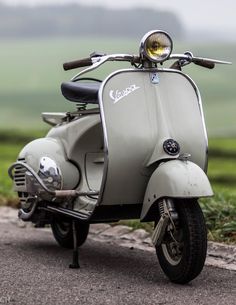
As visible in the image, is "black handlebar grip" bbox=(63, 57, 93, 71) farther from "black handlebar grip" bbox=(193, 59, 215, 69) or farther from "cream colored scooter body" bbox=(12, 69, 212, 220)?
"black handlebar grip" bbox=(193, 59, 215, 69)

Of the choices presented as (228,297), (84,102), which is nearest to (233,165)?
(84,102)

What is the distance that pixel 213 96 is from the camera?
19.9 meters

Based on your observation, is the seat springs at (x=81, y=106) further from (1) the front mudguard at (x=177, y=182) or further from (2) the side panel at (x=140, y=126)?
(1) the front mudguard at (x=177, y=182)

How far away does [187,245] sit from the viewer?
4.69 meters

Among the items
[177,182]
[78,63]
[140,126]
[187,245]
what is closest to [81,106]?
[78,63]

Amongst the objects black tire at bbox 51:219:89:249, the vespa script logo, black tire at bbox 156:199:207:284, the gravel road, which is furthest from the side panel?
black tire at bbox 51:219:89:249

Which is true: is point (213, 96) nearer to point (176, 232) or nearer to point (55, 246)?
point (55, 246)

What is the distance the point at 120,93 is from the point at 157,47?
0.35 meters

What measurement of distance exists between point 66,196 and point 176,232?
0.94m

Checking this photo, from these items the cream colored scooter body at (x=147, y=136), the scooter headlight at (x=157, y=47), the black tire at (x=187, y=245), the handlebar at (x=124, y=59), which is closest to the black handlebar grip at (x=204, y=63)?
the handlebar at (x=124, y=59)

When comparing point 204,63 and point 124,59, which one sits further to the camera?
point 204,63

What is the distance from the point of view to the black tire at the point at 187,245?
4680 mm

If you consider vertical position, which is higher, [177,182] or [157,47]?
[157,47]

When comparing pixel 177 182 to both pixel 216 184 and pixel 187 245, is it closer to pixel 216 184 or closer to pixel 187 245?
pixel 187 245
